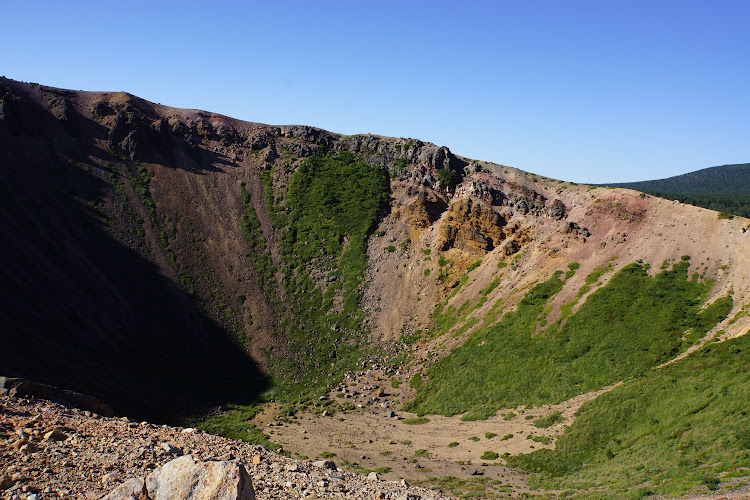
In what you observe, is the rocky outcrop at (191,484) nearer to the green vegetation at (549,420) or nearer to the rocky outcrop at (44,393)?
the rocky outcrop at (44,393)

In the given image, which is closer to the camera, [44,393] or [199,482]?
[199,482]

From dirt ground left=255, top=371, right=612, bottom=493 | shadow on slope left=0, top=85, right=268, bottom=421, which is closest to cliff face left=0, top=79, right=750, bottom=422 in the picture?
shadow on slope left=0, top=85, right=268, bottom=421

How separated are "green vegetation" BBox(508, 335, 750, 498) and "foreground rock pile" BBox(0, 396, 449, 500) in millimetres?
17015

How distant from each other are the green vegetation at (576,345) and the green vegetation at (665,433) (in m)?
3.67

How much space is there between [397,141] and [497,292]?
121ft

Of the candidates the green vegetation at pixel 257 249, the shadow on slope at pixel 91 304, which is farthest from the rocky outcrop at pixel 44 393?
the green vegetation at pixel 257 249

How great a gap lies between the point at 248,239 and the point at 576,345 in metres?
49.4

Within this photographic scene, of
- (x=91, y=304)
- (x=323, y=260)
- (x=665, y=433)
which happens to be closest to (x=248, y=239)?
(x=323, y=260)

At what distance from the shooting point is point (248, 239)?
78.6 m

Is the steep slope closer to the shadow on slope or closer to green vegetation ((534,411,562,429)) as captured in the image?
the shadow on slope

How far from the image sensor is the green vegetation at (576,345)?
48.8 meters

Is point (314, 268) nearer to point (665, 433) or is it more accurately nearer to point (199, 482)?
point (665, 433)

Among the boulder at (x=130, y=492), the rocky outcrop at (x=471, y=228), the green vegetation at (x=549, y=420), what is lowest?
the green vegetation at (x=549, y=420)

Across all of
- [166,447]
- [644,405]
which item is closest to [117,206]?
[166,447]
